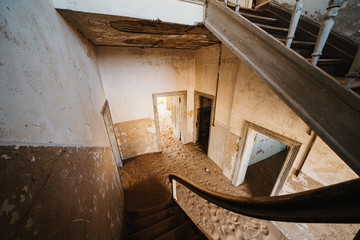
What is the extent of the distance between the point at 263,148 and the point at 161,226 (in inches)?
159

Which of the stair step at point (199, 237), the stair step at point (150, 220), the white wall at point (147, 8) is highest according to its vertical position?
the white wall at point (147, 8)

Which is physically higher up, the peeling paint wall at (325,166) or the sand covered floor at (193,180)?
the peeling paint wall at (325,166)

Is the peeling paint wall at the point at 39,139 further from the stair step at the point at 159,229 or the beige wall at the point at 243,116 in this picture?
the beige wall at the point at 243,116

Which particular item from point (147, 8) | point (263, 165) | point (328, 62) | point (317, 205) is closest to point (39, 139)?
point (317, 205)

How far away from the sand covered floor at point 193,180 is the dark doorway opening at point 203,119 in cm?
46

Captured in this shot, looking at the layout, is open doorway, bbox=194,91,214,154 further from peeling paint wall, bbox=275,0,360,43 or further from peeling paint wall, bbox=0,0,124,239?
peeling paint wall, bbox=0,0,124,239

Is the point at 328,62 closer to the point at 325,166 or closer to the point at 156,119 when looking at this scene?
the point at 325,166

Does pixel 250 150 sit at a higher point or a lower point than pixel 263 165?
higher

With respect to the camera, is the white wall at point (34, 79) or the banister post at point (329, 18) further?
the banister post at point (329, 18)

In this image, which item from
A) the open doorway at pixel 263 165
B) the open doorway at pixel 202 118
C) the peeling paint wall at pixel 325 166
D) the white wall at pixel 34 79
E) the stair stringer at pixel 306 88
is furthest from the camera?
the open doorway at pixel 202 118

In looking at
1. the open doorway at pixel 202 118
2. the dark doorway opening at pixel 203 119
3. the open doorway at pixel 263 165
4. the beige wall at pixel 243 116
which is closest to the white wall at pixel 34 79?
the beige wall at pixel 243 116

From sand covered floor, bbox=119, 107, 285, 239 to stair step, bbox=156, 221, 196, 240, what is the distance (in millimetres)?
737

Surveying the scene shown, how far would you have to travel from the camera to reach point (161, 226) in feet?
7.10

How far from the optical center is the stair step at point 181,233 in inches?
77.0
